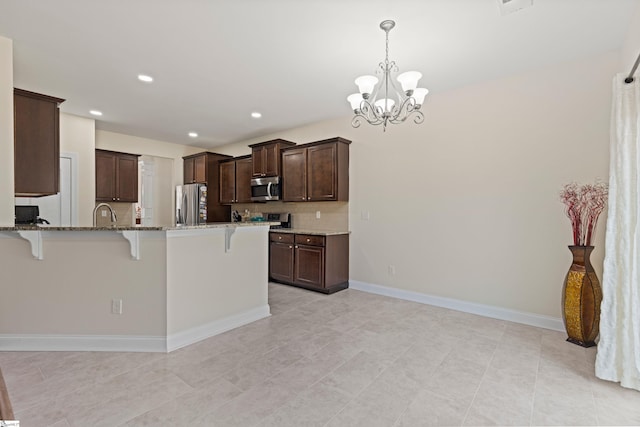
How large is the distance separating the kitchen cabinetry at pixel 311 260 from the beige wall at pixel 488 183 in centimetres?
32

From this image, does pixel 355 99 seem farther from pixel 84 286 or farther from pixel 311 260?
pixel 84 286

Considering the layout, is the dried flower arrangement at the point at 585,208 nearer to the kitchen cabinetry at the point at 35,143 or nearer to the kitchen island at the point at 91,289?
the kitchen island at the point at 91,289

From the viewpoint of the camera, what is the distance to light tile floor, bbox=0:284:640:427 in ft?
6.15

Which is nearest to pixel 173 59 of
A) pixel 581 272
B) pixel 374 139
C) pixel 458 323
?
pixel 374 139

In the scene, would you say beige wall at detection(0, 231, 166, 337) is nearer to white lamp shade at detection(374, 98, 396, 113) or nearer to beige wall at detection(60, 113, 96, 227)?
white lamp shade at detection(374, 98, 396, 113)

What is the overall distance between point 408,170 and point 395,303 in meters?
1.81

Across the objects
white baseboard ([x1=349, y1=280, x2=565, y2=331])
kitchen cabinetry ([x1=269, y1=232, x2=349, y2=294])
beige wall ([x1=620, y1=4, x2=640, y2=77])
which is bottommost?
white baseboard ([x1=349, y1=280, x2=565, y2=331])

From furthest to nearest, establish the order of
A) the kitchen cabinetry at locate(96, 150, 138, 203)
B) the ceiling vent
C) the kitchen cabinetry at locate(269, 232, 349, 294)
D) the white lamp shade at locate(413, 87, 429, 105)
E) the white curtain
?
the kitchen cabinetry at locate(96, 150, 138, 203)
the kitchen cabinetry at locate(269, 232, 349, 294)
the white lamp shade at locate(413, 87, 429, 105)
the ceiling vent
the white curtain

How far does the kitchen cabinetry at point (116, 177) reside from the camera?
5.64 meters

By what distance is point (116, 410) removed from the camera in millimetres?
1906

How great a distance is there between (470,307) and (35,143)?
204 inches

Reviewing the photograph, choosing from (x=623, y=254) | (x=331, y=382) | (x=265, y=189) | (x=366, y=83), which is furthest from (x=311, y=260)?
(x=623, y=254)

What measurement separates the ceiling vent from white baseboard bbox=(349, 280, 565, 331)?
294 cm

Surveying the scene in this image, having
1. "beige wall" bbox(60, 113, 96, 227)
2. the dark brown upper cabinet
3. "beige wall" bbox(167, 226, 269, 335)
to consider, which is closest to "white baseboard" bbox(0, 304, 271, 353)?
"beige wall" bbox(167, 226, 269, 335)
